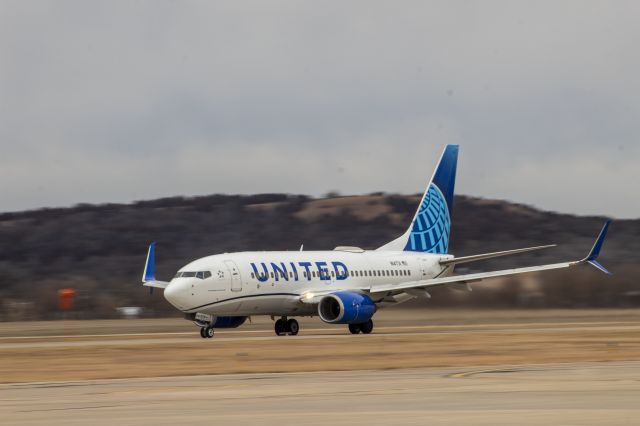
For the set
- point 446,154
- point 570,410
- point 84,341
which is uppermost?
point 446,154

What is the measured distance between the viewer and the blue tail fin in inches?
2618

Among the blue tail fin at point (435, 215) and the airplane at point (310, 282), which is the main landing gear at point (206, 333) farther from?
the blue tail fin at point (435, 215)

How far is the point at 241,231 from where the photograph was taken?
485 ft

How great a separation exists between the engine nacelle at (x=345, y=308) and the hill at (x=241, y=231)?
5778 cm

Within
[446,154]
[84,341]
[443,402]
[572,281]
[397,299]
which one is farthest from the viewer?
[572,281]

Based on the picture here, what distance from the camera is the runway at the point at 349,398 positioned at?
19641 mm

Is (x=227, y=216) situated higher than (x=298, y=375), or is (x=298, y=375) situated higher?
(x=227, y=216)

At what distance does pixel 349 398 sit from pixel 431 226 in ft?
146

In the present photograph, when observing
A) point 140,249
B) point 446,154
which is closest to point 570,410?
point 446,154

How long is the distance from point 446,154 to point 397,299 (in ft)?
35.5

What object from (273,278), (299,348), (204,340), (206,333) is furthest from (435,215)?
(299,348)

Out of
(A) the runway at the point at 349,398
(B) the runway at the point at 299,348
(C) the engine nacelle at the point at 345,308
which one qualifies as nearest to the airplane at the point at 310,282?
(C) the engine nacelle at the point at 345,308

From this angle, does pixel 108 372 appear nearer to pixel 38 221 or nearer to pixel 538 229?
pixel 538 229

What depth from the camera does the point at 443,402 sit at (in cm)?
2209
